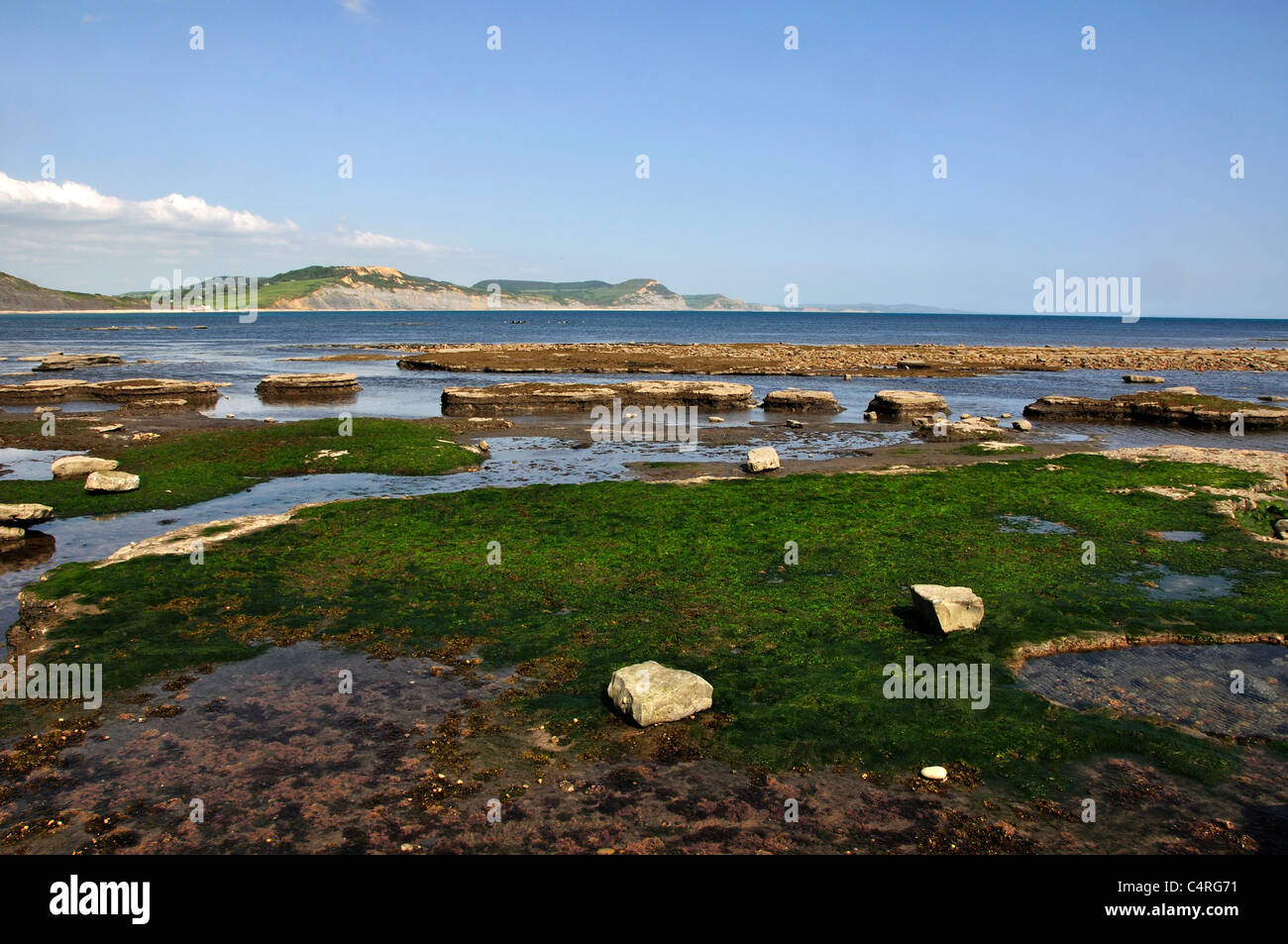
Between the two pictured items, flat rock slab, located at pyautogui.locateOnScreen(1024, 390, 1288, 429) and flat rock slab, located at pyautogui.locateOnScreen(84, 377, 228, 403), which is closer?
flat rock slab, located at pyautogui.locateOnScreen(1024, 390, 1288, 429)

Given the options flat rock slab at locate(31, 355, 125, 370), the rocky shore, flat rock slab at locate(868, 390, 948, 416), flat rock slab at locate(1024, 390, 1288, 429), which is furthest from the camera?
the rocky shore

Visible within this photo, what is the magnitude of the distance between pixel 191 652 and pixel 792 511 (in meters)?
13.0

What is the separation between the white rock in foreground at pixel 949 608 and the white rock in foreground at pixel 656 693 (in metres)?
4.18

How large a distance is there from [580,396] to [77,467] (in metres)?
24.1

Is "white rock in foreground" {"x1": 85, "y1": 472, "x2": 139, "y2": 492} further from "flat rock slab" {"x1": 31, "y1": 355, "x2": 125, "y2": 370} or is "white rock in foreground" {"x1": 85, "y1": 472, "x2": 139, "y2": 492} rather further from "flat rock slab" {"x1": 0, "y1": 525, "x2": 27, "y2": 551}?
"flat rock slab" {"x1": 31, "y1": 355, "x2": 125, "y2": 370}

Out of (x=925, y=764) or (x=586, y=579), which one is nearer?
(x=925, y=764)

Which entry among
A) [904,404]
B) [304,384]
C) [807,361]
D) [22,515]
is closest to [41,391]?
[304,384]

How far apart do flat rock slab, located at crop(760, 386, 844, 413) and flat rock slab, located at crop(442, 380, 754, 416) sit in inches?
67.1

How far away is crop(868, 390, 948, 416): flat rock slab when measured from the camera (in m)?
38.6

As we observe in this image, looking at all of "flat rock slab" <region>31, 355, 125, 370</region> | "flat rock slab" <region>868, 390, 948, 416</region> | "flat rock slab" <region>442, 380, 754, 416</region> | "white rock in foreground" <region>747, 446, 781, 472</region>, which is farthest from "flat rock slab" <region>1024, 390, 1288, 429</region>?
"flat rock slab" <region>31, 355, 125, 370</region>
